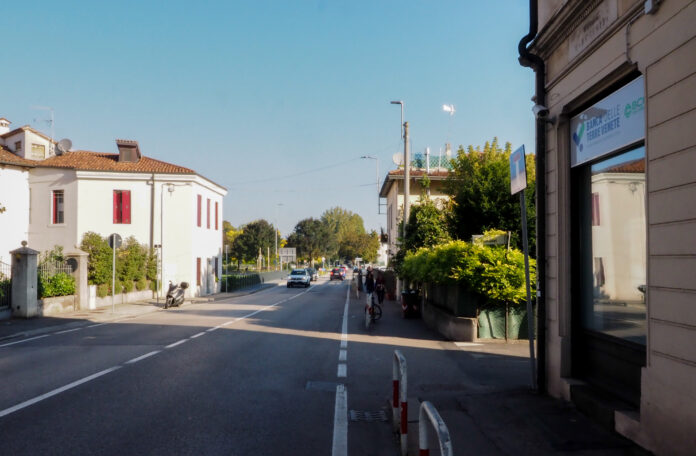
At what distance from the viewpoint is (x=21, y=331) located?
51.7ft

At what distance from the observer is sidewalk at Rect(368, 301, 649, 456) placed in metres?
5.52

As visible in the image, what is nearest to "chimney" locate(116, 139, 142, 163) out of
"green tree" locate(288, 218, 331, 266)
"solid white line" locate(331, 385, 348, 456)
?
"solid white line" locate(331, 385, 348, 456)

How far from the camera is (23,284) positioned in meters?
18.8

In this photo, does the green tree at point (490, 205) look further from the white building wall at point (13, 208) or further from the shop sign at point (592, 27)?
the white building wall at point (13, 208)

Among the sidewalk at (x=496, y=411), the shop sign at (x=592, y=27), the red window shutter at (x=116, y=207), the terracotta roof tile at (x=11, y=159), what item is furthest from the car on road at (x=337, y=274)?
the shop sign at (x=592, y=27)

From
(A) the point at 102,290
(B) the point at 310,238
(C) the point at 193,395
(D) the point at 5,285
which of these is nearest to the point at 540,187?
(C) the point at 193,395

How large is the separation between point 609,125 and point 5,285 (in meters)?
18.7

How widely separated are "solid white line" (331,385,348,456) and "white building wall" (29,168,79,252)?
31013mm

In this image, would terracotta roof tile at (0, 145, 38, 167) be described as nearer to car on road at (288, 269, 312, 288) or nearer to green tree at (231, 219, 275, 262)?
car on road at (288, 269, 312, 288)

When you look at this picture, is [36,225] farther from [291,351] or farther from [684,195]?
[684,195]

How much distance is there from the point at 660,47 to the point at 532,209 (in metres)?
14.7

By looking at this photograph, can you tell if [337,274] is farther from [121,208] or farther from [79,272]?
[79,272]

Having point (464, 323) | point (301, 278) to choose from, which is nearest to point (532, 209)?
point (464, 323)

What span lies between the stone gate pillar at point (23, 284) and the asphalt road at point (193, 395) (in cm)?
485
